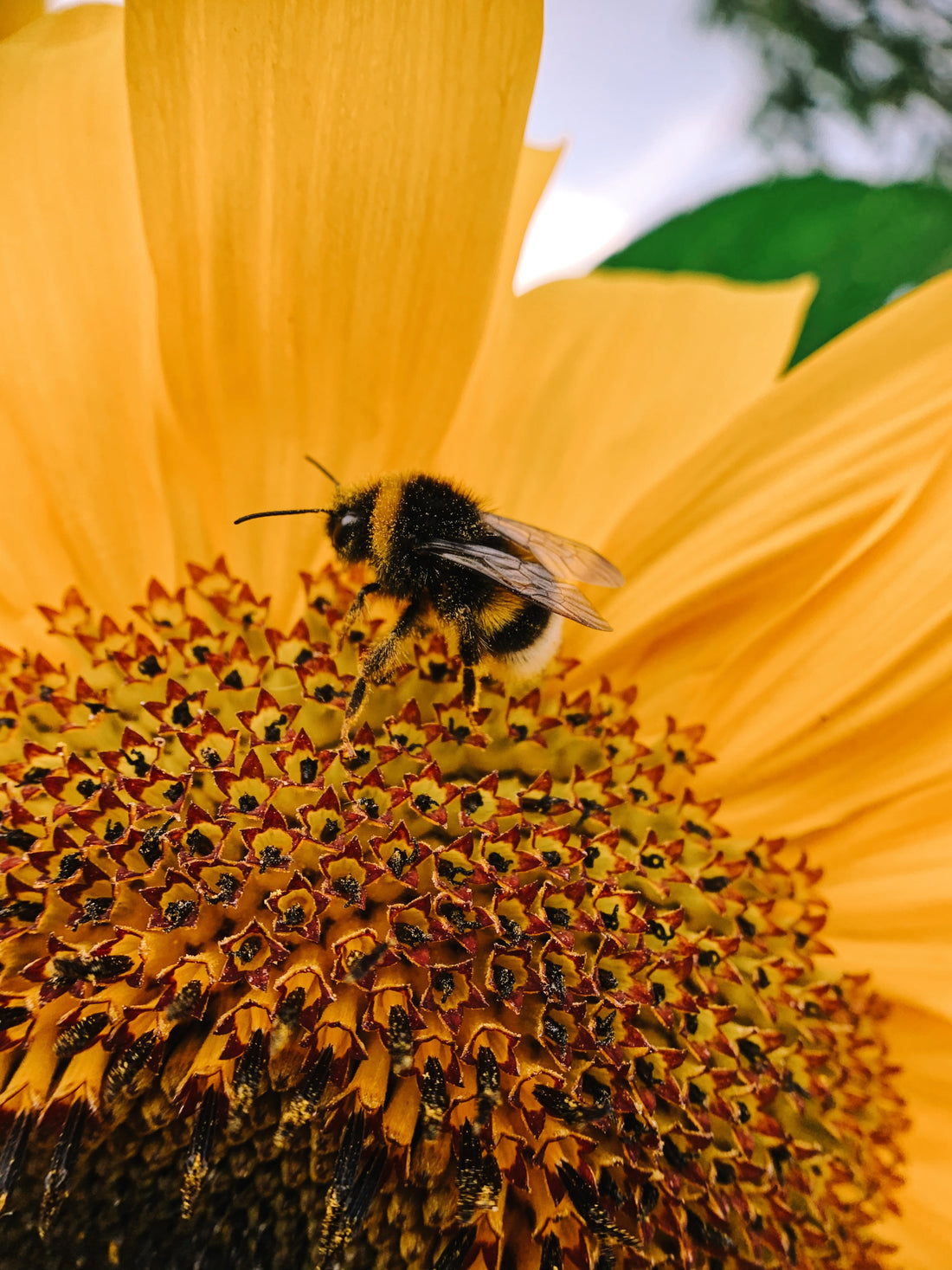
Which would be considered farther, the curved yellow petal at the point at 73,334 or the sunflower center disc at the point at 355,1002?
the curved yellow petal at the point at 73,334

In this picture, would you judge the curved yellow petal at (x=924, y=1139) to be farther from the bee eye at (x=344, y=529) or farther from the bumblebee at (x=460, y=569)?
the bee eye at (x=344, y=529)

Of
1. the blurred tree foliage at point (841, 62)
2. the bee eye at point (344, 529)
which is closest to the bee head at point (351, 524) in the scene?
the bee eye at point (344, 529)

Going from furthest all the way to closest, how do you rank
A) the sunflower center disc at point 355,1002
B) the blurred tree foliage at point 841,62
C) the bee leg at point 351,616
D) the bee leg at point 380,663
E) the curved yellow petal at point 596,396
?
1. the blurred tree foliage at point 841,62
2. the curved yellow petal at point 596,396
3. the bee leg at point 351,616
4. the bee leg at point 380,663
5. the sunflower center disc at point 355,1002

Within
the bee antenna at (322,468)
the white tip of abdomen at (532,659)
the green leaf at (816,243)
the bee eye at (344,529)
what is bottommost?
the white tip of abdomen at (532,659)

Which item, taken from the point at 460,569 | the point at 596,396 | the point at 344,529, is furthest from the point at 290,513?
the point at 596,396

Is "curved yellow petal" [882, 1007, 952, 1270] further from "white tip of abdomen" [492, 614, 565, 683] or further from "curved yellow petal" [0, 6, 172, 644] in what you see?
"curved yellow petal" [0, 6, 172, 644]

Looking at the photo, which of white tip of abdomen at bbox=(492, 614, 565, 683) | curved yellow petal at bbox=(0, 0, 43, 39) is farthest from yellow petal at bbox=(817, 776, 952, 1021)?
curved yellow petal at bbox=(0, 0, 43, 39)

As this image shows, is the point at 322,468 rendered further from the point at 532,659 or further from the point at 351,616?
the point at 532,659
